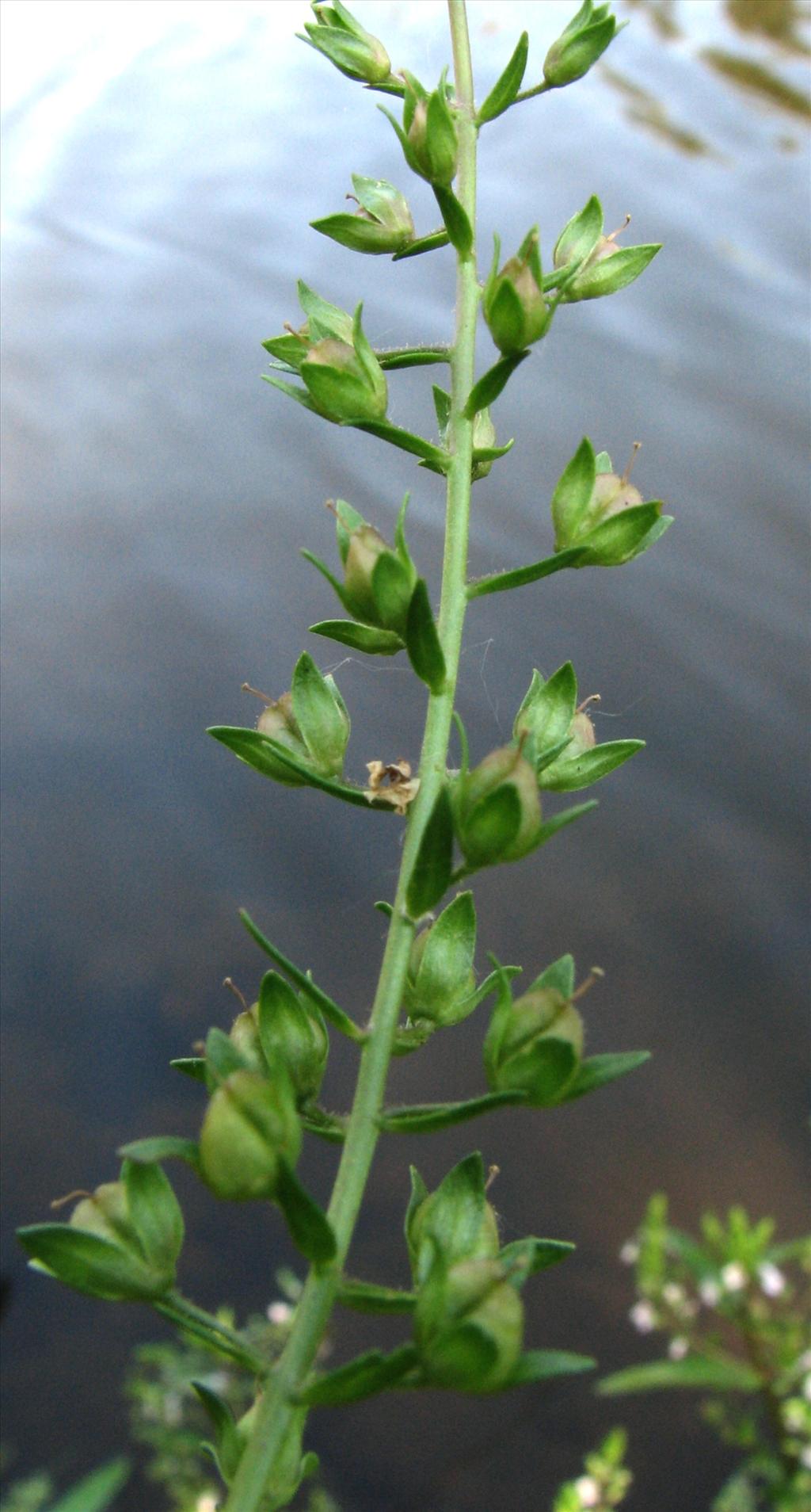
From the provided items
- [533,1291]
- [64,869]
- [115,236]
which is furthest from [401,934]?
[115,236]

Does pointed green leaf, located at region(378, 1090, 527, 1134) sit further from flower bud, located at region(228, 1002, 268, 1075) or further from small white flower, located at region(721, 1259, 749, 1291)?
small white flower, located at region(721, 1259, 749, 1291)

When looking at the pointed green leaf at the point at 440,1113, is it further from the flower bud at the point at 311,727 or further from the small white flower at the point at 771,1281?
the small white flower at the point at 771,1281

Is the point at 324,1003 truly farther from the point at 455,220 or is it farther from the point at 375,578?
the point at 455,220

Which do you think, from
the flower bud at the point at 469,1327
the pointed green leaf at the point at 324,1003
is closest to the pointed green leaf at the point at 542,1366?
the flower bud at the point at 469,1327

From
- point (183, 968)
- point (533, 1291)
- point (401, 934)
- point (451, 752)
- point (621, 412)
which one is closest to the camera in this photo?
point (401, 934)

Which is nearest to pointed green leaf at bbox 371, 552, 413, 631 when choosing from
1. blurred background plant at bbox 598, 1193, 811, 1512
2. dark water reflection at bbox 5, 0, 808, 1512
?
dark water reflection at bbox 5, 0, 808, 1512

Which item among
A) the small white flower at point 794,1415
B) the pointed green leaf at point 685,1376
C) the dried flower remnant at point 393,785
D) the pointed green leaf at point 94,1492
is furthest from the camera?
the small white flower at point 794,1415

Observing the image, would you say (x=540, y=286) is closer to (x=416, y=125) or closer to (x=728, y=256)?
(x=416, y=125)

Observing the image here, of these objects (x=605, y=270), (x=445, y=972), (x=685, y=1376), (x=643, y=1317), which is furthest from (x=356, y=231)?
(x=643, y=1317)
